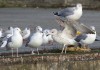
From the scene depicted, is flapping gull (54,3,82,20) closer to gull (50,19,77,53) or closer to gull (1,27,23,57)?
gull (50,19,77,53)

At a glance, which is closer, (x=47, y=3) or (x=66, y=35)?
(x=66, y=35)

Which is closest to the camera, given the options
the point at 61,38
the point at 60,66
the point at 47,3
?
the point at 60,66

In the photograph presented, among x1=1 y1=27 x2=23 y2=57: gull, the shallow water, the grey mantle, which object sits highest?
the grey mantle

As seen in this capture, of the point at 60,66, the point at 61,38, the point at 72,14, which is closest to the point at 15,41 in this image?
the point at 61,38

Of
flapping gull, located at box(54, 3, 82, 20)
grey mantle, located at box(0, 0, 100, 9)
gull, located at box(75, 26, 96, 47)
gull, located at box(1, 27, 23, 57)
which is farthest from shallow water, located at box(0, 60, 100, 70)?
grey mantle, located at box(0, 0, 100, 9)

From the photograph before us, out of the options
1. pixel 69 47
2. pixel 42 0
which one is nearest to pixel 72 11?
pixel 69 47

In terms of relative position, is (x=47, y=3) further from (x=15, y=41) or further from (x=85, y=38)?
(x=15, y=41)

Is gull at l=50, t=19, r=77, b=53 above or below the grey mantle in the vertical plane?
below

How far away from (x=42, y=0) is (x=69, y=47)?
94.9 feet

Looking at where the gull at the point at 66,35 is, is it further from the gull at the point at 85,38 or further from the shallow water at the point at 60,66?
the shallow water at the point at 60,66

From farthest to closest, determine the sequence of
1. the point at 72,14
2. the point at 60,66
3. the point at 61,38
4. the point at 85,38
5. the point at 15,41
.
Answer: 1. the point at 72,14
2. the point at 85,38
3. the point at 61,38
4. the point at 15,41
5. the point at 60,66

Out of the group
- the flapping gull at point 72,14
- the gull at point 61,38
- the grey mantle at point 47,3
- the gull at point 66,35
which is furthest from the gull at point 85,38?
the grey mantle at point 47,3

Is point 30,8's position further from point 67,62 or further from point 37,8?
point 67,62

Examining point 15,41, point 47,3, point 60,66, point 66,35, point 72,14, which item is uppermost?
point 72,14
